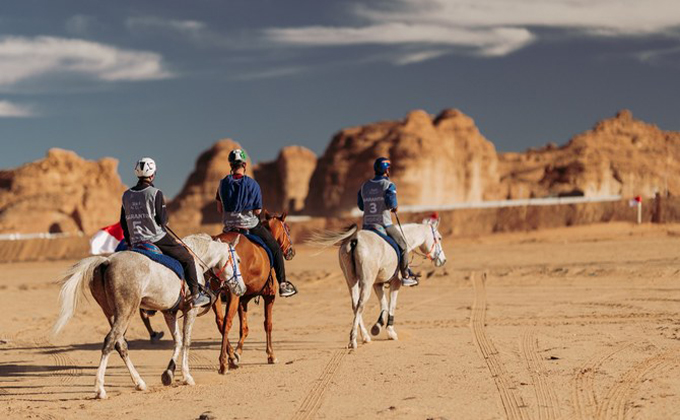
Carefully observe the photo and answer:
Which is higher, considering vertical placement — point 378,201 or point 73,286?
point 378,201

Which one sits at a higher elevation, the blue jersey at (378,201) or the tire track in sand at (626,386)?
the blue jersey at (378,201)

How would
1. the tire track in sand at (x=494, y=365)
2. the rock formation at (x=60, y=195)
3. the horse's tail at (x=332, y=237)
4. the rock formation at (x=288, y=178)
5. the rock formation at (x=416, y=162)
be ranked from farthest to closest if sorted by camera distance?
1. the rock formation at (x=288, y=178)
2. the rock formation at (x=416, y=162)
3. the rock formation at (x=60, y=195)
4. the horse's tail at (x=332, y=237)
5. the tire track in sand at (x=494, y=365)

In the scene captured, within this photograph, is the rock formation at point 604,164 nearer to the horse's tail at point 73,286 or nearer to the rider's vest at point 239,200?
the rider's vest at point 239,200

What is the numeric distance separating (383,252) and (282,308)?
26.2ft

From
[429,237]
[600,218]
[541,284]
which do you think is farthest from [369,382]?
[600,218]

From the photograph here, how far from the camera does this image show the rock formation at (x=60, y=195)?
10481 cm

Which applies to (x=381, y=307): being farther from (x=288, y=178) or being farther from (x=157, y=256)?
(x=288, y=178)

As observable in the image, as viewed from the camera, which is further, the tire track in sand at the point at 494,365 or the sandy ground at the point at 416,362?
the sandy ground at the point at 416,362

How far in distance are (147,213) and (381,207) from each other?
4.77 metres

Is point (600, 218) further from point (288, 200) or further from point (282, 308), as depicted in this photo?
point (288, 200)

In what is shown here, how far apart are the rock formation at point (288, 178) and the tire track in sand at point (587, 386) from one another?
455 ft

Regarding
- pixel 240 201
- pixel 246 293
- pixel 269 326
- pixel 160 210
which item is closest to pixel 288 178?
pixel 269 326

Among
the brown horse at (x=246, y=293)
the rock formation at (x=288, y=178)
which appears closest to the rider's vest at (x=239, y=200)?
the brown horse at (x=246, y=293)

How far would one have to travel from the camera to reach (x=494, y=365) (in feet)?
37.3
